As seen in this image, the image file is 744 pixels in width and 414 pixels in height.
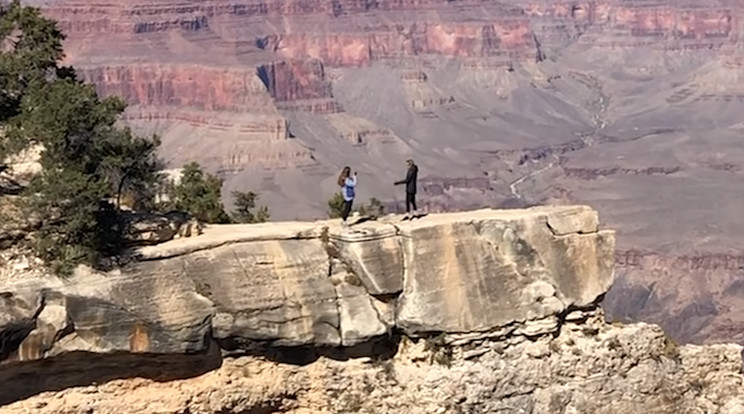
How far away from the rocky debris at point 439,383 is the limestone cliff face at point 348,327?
0.02 meters

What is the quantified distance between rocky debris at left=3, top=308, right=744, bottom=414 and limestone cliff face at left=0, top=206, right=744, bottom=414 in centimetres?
2

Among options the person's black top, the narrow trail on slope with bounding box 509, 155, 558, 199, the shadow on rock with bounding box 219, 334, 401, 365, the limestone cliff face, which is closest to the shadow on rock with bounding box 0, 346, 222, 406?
the limestone cliff face

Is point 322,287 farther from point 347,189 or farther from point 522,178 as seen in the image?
point 522,178

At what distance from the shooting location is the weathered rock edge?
18000 millimetres

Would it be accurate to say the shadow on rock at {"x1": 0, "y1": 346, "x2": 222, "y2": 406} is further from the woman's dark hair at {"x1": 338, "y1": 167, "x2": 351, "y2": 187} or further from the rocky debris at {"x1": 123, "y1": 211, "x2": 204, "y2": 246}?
the woman's dark hair at {"x1": 338, "y1": 167, "x2": 351, "y2": 187}

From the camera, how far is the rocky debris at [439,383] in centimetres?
1886

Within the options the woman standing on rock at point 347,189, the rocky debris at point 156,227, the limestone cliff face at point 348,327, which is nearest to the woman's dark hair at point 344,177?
the woman standing on rock at point 347,189

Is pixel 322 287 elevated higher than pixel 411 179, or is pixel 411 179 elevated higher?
pixel 411 179

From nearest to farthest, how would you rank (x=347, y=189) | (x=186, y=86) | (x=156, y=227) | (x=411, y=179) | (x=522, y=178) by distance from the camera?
(x=156, y=227)
(x=347, y=189)
(x=411, y=179)
(x=522, y=178)
(x=186, y=86)

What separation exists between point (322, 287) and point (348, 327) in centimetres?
75

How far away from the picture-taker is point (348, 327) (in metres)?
19.9

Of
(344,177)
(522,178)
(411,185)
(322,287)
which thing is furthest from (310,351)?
(522,178)

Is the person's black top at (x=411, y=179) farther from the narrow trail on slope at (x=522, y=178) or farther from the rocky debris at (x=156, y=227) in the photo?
the narrow trail on slope at (x=522, y=178)

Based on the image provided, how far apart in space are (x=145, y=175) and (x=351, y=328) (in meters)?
4.57
